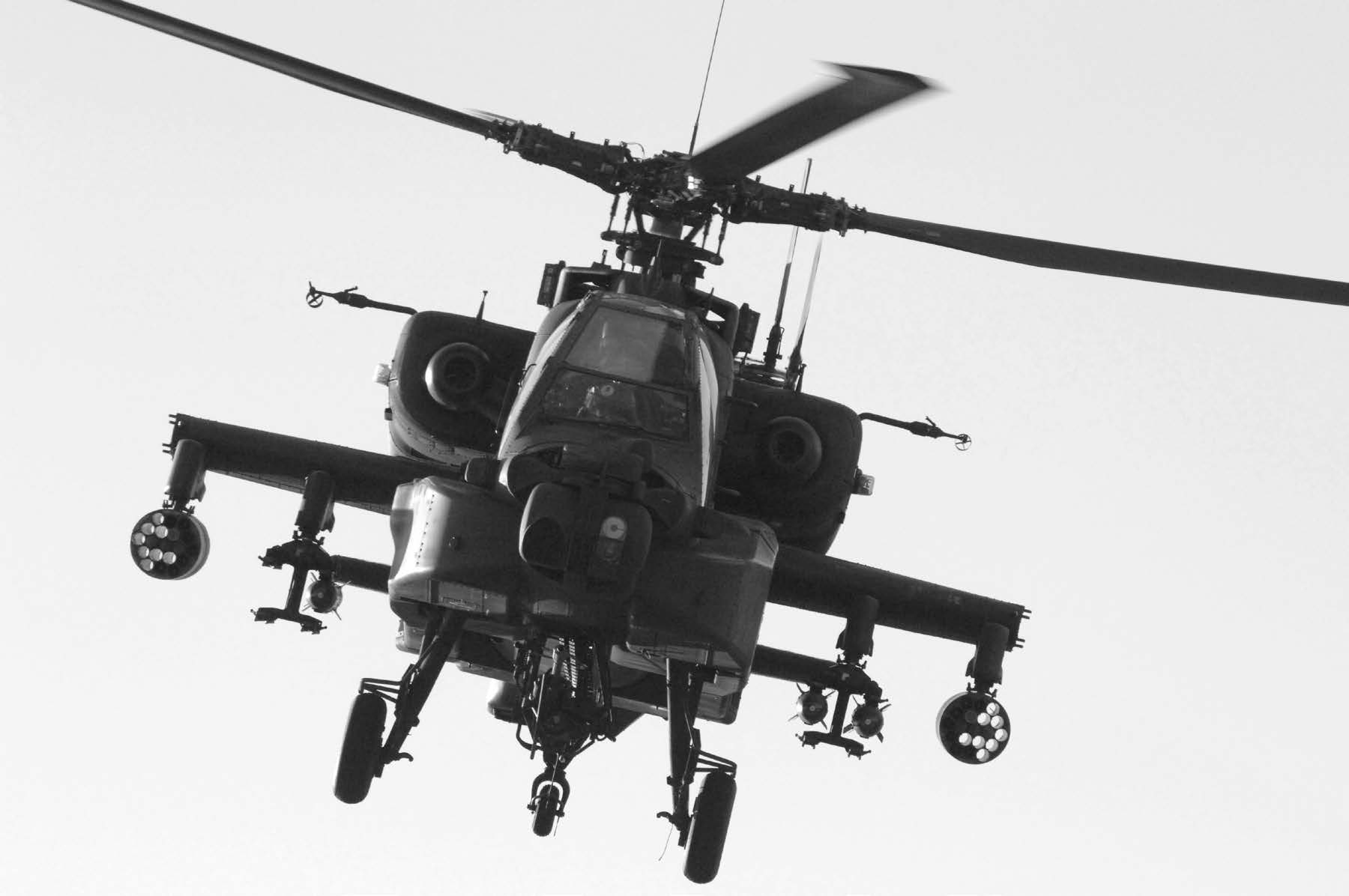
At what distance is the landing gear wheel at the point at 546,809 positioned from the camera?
13.2m

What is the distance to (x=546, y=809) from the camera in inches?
522

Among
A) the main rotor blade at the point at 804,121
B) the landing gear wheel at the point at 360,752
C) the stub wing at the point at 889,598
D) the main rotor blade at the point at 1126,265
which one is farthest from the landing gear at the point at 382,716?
the main rotor blade at the point at 1126,265

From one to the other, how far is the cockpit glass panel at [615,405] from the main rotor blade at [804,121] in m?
1.34

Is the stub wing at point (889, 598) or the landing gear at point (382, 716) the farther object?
the stub wing at point (889, 598)

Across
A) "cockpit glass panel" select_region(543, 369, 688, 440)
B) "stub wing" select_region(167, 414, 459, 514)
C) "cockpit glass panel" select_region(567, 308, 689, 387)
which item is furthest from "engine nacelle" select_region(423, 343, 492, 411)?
"cockpit glass panel" select_region(543, 369, 688, 440)

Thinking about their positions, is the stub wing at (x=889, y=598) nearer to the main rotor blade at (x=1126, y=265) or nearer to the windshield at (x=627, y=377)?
the windshield at (x=627, y=377)

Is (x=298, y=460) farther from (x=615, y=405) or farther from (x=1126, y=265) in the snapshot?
(x=1126, y=265)

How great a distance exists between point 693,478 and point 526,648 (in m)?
1.47

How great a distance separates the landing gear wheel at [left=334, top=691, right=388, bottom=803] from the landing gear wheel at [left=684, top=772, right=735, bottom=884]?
6.35 feet

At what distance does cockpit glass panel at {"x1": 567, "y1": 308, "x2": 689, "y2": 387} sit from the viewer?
1334 cm

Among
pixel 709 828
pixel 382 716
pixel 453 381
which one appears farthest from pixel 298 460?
pixel 709 828

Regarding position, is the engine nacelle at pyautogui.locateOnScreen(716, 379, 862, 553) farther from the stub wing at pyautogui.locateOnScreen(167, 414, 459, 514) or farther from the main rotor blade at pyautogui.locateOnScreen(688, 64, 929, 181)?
the main rotor blade at pyautogui.locateOnScreen(688, 64, 929, 181)

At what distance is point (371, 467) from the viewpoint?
1467 centimetres

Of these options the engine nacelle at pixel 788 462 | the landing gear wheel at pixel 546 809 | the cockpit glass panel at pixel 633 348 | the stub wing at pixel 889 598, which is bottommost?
the landing gear wheel at pixel 546 809
